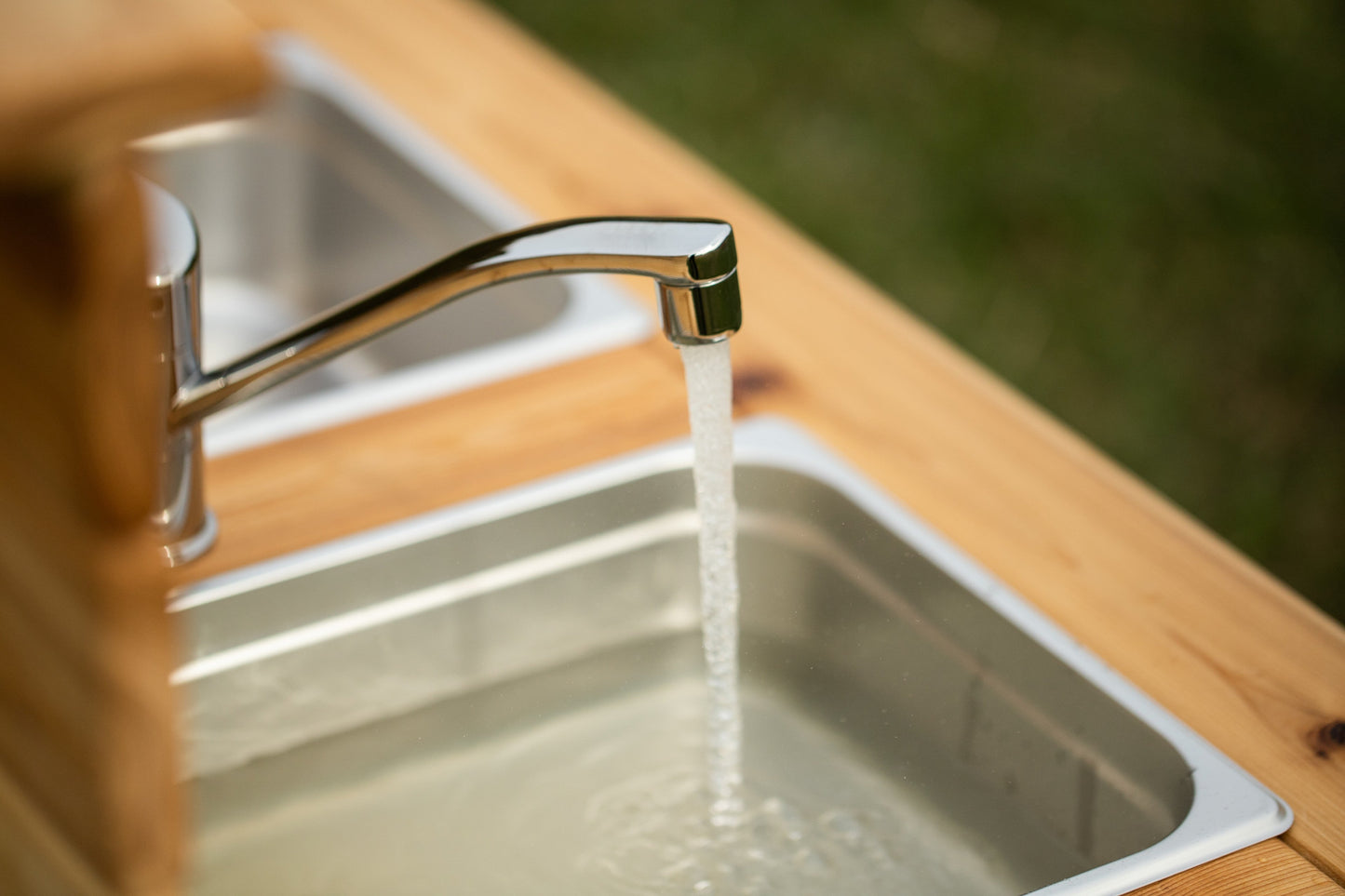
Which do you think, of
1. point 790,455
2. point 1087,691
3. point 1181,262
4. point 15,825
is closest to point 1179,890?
point 1087,691

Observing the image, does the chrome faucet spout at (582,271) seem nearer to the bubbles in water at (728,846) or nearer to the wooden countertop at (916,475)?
the wooden countertop at (916,475)

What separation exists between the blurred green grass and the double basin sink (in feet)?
4.15

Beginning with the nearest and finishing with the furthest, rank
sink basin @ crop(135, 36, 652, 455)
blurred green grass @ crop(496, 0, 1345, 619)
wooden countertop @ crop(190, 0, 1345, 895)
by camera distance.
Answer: wooden countertop @ crop(190, 0, 1345, 895), sink basin @ crop(135, 36, 652, 455), blurred green grass @ crop(496, 0, 1345, 619)

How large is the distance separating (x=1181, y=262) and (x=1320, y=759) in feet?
5.93

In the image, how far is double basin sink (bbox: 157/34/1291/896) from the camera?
0.69 meters

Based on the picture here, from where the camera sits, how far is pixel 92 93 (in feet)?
0.57

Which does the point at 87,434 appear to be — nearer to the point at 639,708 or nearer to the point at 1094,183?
the point at 639,708

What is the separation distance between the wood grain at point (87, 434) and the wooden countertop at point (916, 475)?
448 mm

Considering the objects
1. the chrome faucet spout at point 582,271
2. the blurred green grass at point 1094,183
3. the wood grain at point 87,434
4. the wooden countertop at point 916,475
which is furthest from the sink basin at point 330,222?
the blurred green grass at point 1094,183

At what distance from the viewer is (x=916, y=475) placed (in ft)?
2.69

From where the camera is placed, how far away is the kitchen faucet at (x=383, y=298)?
22.0 inches

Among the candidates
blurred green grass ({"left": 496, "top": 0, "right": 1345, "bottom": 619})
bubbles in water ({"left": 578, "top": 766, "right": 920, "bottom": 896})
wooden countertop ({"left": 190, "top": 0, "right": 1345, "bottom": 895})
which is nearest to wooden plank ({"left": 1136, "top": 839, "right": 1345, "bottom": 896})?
wooden countertop ({"left": 190, "top": 0, "right": 1345, "bottom": 895})

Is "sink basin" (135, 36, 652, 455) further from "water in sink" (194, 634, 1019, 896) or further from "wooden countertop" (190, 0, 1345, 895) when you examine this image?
"water in sink" (194, 634, 1019, 896)

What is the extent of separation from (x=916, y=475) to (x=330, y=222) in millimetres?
649
